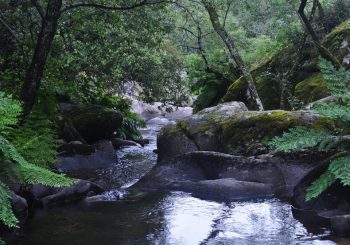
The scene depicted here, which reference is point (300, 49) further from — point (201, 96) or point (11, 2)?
point (11, 2)

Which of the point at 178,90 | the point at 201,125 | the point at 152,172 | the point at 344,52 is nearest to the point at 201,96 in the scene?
the point at 178,90

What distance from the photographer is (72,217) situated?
23.2 feet

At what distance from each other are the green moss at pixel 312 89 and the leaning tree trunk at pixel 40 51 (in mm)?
7359

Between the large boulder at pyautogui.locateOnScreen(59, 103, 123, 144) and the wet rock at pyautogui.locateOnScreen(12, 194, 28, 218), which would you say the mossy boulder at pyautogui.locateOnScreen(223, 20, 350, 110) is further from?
the wet rock at pyautogui.locateOnScreen(12, 194, 28, 218)

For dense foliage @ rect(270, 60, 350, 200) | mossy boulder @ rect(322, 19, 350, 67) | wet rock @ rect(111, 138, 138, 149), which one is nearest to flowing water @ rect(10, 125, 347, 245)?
dense foliage @ rect(270, 60, 350, 200)

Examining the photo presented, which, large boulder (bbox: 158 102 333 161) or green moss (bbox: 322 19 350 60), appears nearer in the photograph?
large boulder (bbox: 158 102 333 161)

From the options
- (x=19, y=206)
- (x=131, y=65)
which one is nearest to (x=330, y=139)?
(x=19, y=206)

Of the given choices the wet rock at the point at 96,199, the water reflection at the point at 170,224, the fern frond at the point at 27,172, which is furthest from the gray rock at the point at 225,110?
the fern frond at the point at 27,172

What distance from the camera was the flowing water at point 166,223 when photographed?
6055 mm

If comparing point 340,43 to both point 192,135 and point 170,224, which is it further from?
point 170,224

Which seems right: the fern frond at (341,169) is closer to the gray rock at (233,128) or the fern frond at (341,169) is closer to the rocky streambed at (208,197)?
the rocky streambed at (208,197)

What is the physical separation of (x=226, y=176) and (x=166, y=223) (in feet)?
7.28

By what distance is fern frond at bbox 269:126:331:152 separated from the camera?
6105mm

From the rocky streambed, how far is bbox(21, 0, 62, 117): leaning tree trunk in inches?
73.8
